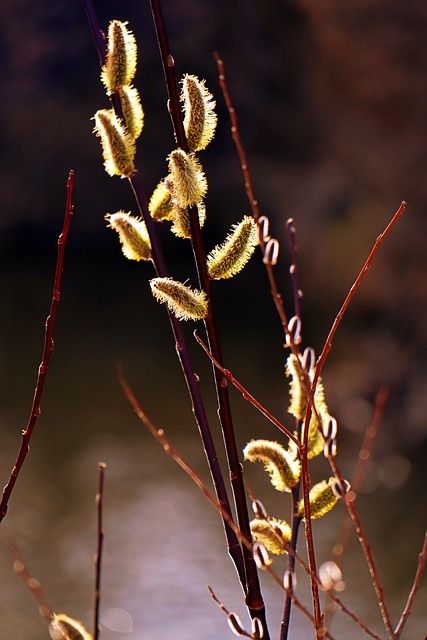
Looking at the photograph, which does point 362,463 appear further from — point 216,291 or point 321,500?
point 216,291

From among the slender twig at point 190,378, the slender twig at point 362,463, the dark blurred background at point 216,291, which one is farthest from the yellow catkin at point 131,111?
the dark blurred background at point 216,291

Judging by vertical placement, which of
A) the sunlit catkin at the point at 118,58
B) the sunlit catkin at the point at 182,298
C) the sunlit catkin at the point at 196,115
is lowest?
the sunlit catkin at the point at 182,298

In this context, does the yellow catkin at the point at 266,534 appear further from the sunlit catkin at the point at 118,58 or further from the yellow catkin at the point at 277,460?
the sunlit catkin at the point at 118,58

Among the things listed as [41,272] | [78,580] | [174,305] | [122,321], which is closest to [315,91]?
[122,321]

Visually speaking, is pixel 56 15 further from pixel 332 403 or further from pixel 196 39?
pixel 332 403

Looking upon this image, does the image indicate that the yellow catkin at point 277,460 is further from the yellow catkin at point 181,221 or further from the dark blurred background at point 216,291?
the dark blurred background at point 216,291

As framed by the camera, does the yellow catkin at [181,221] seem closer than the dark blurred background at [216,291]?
Yes

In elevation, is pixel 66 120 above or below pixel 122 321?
above

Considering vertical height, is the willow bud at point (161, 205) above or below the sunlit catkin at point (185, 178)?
above
